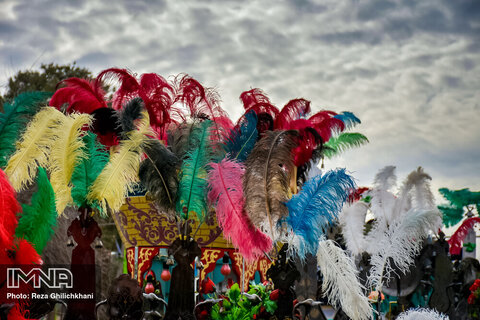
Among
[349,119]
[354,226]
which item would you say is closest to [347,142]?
[349,119]

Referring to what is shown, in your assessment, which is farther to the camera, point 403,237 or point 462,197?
point 462,197

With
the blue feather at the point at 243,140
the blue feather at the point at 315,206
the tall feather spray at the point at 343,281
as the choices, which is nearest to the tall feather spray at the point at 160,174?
the blue feather at the point at 243,140

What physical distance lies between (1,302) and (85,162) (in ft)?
6.67

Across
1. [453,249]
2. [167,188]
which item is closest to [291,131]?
[167,188]

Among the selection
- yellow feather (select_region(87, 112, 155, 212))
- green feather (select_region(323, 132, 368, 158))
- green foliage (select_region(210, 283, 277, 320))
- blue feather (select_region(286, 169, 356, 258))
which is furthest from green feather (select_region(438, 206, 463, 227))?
yellow feather (select_region(87, 112, 155, 212))

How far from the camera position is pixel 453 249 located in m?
15.1

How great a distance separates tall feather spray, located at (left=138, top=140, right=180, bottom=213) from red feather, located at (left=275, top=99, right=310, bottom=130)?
2.89 metres

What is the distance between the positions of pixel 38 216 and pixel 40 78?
16.0 metres

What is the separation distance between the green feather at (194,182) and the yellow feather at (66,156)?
4.51 ft

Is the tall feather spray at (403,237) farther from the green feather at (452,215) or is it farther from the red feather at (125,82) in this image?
the green feather at (452,215)

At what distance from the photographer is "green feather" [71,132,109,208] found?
22.9 feet

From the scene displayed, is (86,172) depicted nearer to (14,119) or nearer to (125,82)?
(14,119)

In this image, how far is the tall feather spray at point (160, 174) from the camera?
7.49 meters

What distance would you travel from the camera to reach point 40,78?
814 inches
